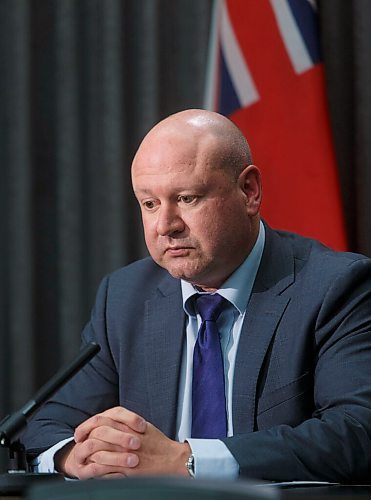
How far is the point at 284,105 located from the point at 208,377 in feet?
3.83

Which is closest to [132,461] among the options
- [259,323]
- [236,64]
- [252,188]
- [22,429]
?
[22,429]

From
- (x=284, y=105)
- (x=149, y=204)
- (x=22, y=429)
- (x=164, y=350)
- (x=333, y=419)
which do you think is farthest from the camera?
(x=284, y=105)

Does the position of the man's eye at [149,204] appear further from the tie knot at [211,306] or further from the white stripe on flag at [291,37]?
the white stripe on flag at [291,37]

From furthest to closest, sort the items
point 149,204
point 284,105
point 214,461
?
point 284,105 → point 149,204 → point 214,461

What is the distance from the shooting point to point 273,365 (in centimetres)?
218

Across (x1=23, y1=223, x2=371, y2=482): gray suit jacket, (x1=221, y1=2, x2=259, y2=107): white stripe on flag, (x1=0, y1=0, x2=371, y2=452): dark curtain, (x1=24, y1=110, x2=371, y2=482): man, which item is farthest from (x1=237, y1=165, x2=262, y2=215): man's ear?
(x1=0, y1=0, x2=371, y2=452): dark curtain

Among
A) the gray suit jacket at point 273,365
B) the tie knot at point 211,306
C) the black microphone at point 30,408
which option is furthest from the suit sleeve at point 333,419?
the black microphone at point 30,408

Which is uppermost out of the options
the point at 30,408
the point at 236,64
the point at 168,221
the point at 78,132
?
the point at 236,64

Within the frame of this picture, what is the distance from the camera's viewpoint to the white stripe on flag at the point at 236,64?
312cm

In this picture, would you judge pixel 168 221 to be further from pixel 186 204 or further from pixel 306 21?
pixel 306 21

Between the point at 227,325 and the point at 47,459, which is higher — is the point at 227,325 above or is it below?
above

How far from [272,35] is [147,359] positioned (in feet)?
4.20

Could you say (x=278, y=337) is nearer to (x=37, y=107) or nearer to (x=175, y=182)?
Answer: (x=175, y=182)

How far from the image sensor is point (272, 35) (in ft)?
10.2
